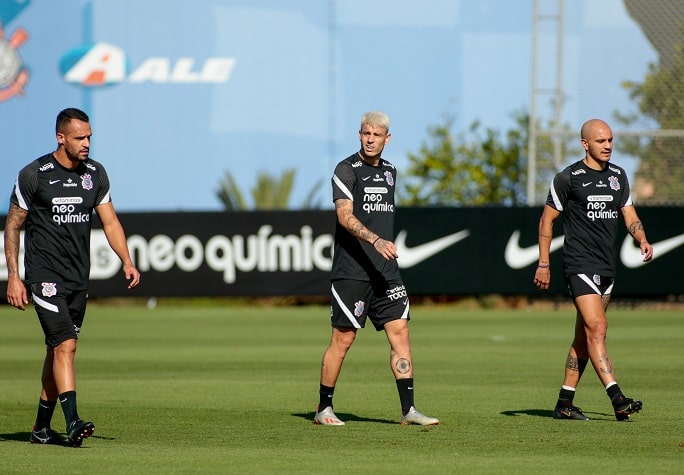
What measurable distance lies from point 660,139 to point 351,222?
2008cm

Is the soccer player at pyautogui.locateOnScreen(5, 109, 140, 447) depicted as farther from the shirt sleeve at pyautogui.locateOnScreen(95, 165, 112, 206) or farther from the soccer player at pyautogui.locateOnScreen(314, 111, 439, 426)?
the soccer player at pyautogui.locateOnScreen(314, 111, 439, 426)

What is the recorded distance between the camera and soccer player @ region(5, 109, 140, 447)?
30.7 feet

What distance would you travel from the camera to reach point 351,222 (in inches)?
400

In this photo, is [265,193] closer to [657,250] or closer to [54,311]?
[657,250]

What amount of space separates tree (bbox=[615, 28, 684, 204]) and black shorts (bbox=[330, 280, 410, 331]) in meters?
18.7

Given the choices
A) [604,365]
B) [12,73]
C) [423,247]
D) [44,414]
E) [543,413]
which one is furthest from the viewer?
[12,73]

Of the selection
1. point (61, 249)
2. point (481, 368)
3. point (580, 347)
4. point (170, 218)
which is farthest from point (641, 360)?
point (170, 218)

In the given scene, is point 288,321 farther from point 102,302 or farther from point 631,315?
point 102,302

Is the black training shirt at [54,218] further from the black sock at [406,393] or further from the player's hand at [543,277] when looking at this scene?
the player's hand at [543,277]

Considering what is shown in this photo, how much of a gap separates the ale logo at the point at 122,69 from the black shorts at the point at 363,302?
2694 cm

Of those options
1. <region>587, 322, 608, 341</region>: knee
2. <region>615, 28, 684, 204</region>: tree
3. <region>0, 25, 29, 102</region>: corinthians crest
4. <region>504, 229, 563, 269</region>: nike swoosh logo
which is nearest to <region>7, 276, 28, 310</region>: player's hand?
<region>587, 322, 608, 341</region>: knee

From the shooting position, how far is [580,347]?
11.0m

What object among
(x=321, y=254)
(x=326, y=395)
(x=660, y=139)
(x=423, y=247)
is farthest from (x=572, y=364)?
(x=660, y=139)

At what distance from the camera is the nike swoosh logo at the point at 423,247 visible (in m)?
26.2
